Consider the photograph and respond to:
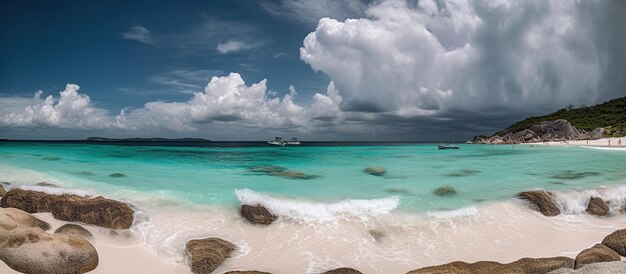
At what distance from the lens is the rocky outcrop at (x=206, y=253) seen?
8.12 metres

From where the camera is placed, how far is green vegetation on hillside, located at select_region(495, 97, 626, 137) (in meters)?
99.0

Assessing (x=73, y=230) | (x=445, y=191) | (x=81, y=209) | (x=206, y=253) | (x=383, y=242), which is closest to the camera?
(x=206, y=253)

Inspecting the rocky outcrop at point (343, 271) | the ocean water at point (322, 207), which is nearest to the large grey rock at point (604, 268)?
the ocean water at point (322, 207)

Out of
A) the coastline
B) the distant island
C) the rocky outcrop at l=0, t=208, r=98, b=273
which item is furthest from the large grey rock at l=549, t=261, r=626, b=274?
the distant island

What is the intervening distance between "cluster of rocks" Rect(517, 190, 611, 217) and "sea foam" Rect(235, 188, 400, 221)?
203 inches

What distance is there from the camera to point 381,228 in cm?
1058

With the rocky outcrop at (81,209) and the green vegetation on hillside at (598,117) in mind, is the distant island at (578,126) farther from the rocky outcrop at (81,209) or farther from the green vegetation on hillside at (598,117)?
the rocky outcrop at (81,209)

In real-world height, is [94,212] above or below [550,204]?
below

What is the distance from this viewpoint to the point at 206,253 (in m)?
8.45

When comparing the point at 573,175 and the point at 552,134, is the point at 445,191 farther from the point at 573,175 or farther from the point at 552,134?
the point at 552,134

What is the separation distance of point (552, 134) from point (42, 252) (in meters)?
138

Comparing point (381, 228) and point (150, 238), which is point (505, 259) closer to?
point (381, 228)

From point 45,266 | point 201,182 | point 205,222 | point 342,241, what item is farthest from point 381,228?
point 201,182

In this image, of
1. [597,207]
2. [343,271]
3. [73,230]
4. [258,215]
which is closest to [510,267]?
[343,271]
